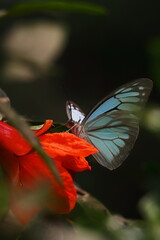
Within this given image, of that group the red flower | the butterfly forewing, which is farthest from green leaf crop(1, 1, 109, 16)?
the red flower

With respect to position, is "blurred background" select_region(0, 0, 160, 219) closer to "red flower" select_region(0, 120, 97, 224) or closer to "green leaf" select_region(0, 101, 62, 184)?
"red flower" select_region(0, 120, 97, 224)

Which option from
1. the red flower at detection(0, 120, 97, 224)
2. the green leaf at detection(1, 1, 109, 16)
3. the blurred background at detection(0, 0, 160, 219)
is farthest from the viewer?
the blurred background at detection(0, 0, 160, 219)

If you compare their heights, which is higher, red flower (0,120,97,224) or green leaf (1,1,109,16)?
green leaf (1,1,109,16)

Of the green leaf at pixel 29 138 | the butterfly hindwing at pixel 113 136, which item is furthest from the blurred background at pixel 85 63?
the green leaf at pixel 29 138

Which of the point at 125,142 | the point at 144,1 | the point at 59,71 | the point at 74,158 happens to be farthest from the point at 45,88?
the point at 74,158

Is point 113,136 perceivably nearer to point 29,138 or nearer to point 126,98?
point 126,98

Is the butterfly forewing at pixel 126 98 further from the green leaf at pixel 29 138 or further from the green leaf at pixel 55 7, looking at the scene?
the green leaf at pixel 29 138
